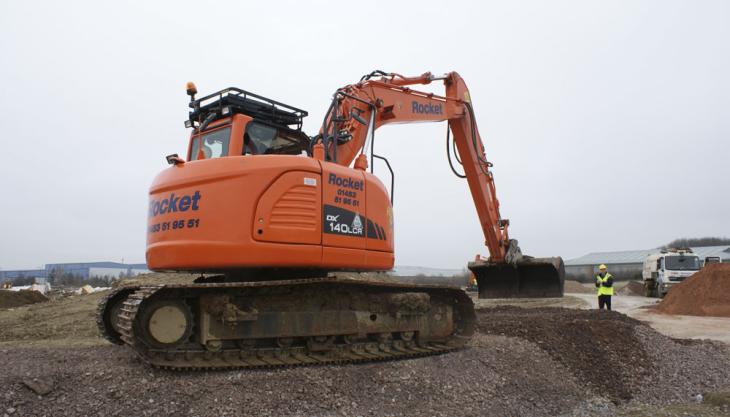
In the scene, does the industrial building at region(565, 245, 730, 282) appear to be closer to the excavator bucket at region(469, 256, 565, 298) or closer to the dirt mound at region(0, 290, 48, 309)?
the excavator bucket at region(469, 256, 565, 298)

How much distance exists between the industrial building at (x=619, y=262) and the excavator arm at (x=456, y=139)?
41081 mm

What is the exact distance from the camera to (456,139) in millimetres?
11414

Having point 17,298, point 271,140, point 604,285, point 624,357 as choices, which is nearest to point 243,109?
point 271,140

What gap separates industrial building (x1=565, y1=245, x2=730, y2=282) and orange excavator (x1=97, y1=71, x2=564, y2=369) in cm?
4857

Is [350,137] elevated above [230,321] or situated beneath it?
elevated above

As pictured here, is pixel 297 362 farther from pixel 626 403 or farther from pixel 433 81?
pixel 433 81

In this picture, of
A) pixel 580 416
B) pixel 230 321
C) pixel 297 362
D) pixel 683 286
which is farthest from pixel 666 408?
pixel 683 286

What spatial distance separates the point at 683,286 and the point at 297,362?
764 inches

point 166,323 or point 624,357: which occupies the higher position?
point 166,323

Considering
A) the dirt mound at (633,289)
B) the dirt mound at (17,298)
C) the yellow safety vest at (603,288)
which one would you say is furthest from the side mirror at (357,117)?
the dirt mound at (633,289)

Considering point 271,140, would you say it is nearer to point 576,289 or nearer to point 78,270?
point 576,289

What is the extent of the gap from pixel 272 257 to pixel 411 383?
79.7 inches

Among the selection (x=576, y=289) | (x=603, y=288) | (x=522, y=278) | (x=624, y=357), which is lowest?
(x=576, y=289)

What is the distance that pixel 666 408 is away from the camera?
6.25 metres
